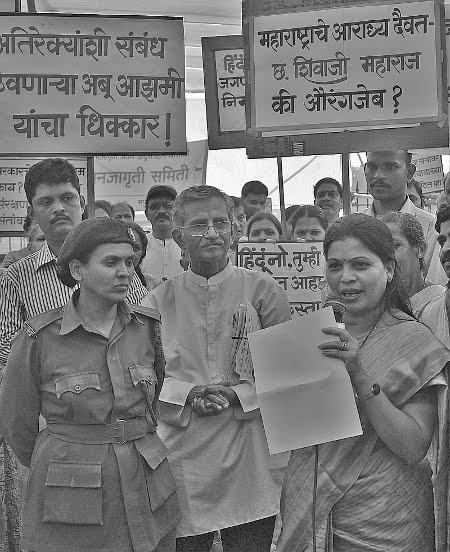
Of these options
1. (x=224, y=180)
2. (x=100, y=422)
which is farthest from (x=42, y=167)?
(x=224, y=180)

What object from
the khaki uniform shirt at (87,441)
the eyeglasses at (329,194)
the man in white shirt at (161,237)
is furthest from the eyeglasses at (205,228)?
the eyeglasses at (329,194)

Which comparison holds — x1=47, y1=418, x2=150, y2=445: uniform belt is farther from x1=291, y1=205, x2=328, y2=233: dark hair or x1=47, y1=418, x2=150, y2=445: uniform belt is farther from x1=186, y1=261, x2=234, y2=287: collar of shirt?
x1=291, y1=205, x2=328, y2=233: dark hair

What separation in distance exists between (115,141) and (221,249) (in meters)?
1.06

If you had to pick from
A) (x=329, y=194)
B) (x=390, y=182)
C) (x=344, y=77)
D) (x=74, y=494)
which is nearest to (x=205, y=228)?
(x=344, y=77)

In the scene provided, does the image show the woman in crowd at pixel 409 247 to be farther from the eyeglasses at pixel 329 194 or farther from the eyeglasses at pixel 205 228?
the eyeglasses at pixel 329 194

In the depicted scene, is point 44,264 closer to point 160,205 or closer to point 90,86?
point 90,86

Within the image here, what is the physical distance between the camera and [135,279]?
3.99 m

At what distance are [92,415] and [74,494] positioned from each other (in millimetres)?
246

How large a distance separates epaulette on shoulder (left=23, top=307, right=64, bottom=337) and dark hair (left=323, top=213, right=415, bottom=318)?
918mm

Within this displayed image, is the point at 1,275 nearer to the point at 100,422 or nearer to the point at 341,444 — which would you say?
the point at 100,422

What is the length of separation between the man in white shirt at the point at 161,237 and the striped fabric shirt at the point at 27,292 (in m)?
2.91

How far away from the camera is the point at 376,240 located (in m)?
2.68

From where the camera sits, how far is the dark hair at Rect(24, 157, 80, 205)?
12.5 feet

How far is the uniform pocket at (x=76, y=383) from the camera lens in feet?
9.66
